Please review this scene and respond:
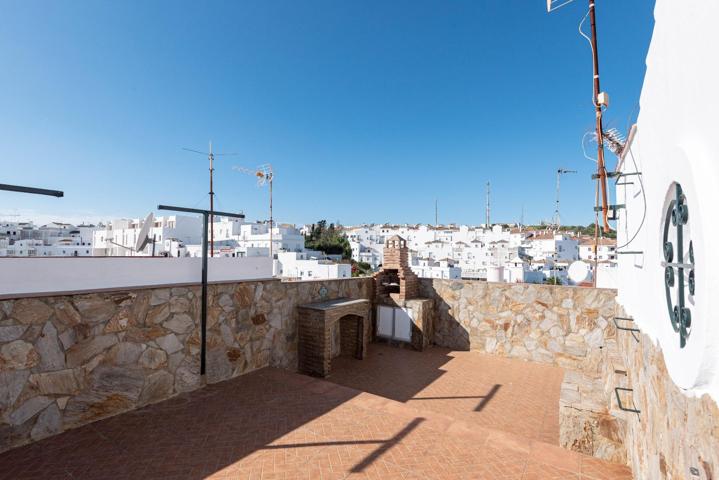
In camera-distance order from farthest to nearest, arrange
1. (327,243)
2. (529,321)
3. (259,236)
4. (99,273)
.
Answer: (327,243)
(259,236)
(529,321)
(99,273)

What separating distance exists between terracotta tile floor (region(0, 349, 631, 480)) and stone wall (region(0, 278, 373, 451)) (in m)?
0.30

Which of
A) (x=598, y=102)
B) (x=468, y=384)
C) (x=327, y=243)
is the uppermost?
(x=598, y=102)

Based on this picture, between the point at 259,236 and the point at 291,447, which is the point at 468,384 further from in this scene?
the point at 259,236

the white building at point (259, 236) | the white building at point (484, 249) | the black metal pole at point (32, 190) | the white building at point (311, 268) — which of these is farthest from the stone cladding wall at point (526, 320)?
the white building at point (259, 236)

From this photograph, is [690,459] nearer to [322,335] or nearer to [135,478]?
[135,478]

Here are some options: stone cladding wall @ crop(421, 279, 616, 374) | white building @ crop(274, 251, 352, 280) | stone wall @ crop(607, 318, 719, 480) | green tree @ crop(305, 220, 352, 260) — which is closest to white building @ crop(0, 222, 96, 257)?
white building @ crop(274, 251, 352, 280)

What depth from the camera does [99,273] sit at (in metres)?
5.05

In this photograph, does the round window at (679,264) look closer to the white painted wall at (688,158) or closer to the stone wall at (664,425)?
the white painted wall at (688,158)

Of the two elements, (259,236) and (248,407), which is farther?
(259,236)

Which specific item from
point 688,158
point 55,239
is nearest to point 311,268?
point 55,239

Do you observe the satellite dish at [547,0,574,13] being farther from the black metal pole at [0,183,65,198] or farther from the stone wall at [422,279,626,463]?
the black metal pole at [0,183,65,198]

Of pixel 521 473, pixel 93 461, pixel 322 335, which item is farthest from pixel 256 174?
pixel 521 473

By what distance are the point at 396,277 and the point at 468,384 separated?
4.18m

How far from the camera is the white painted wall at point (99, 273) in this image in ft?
14.2
